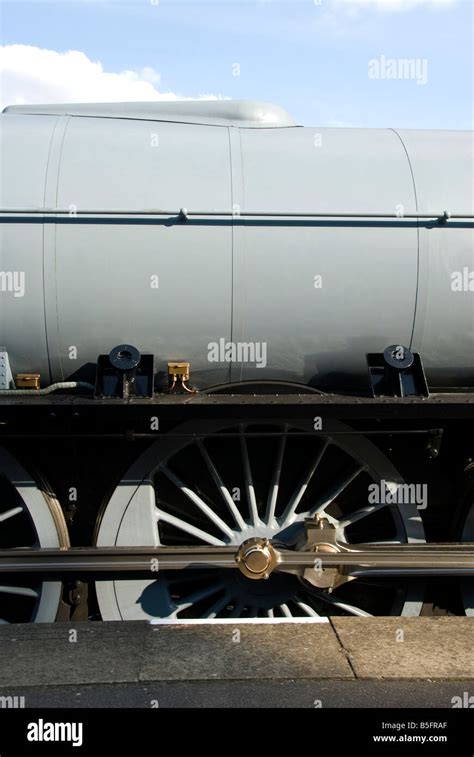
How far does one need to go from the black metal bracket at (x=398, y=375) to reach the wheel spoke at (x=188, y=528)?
116cm

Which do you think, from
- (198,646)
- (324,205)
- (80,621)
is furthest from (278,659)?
(324,205)

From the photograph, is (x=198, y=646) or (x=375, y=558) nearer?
(x=198, y=646)

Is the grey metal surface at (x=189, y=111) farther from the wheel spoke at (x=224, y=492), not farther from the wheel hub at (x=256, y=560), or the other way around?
the wheel hub at (x=256, y=560)

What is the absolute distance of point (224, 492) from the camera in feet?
12.3

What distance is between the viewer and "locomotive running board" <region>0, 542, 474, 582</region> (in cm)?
343

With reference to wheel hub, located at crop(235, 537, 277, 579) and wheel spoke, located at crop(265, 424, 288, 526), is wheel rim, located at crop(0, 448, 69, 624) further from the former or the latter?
wheel spoke, located at crop(265, 424, 288, 526)

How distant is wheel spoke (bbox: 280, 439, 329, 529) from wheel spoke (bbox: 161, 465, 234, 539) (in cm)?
31

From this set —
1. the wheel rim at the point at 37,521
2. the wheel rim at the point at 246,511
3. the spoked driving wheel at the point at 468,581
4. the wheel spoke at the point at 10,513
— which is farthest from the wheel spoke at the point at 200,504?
the spoked driving wheel at the point at 468,581

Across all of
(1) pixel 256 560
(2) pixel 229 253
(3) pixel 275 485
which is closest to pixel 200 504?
(3) pixel 275 485

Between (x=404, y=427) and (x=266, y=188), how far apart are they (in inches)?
57.9

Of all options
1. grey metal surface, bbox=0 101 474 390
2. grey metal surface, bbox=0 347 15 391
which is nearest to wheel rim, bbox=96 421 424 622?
grey metal surface, bbox=0 101 474 390

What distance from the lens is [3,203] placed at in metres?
3.45

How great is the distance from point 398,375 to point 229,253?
3.47ft
